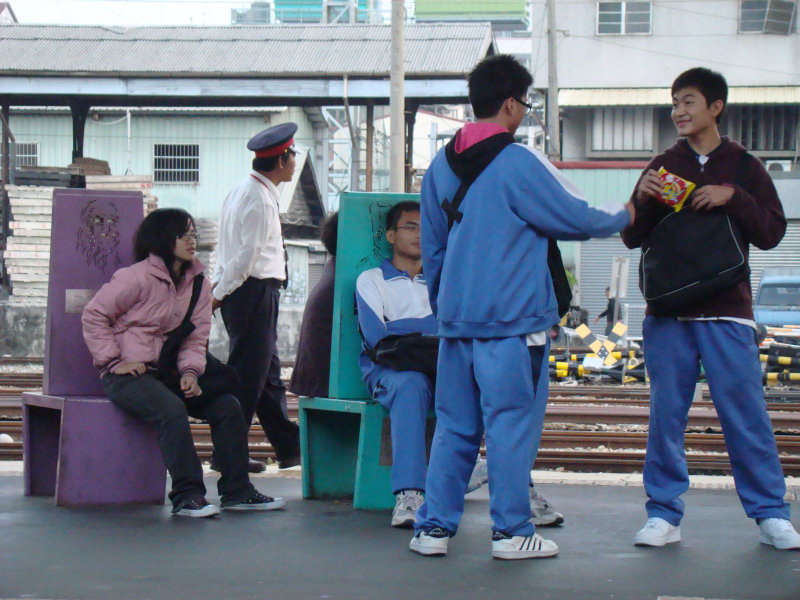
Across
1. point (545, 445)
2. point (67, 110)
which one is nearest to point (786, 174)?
point (67, 110)

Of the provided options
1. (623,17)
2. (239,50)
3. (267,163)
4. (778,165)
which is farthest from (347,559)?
(623,17)

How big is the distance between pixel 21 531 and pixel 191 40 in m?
26.2

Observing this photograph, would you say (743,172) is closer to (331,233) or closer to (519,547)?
(519,547)

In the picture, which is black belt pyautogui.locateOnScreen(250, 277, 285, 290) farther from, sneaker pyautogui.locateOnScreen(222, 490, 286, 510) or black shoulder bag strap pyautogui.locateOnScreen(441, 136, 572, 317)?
black shoulder bag strap pyautogui.locateOnScreen(441, 136, 572, 317)

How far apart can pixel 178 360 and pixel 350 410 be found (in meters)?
0.86

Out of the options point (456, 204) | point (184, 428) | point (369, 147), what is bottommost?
point (184, 428)

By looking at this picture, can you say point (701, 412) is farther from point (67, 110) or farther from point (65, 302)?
point (67, 110)

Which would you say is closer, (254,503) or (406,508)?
(406,508)

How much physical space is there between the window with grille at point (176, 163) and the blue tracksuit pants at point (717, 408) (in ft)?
103

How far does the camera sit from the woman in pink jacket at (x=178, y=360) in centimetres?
521

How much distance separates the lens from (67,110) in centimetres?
3509

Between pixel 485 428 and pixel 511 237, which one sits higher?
pixel 511 237

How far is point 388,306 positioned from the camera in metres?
5.46

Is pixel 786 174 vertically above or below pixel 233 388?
above
